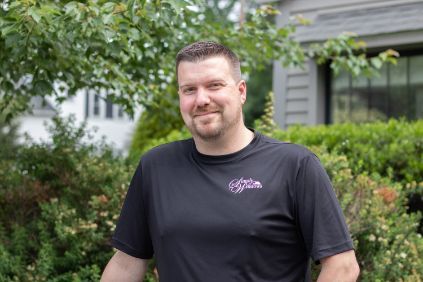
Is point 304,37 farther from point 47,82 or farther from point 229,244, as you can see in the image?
point 229,244

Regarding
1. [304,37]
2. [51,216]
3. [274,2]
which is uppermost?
[274,2]

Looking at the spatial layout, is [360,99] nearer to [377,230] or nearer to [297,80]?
[297,80]

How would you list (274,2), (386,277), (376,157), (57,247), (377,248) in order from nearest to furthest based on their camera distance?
(386,277) → (377,248) → (57,247) → (376,157) → (274,2)

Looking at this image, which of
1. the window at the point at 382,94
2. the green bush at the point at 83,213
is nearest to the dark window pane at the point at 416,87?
the window at the point at 382,94

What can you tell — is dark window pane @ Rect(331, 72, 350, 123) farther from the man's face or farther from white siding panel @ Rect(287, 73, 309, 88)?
the man's face

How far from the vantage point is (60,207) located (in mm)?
4539

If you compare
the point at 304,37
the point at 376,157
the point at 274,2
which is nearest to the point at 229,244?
the point at 376,157

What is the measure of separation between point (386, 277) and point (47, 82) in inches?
93.5

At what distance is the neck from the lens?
244 cm

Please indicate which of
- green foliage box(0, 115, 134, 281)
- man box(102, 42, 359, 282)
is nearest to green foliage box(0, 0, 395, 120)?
green foliage box(0, 115, 134, 281)

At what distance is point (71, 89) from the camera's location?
4949mm

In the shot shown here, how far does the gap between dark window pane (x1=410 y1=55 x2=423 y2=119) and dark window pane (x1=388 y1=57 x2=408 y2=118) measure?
82mm

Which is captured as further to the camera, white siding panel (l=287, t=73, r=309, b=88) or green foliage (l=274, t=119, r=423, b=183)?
white siding panel (l=287, t=73, r=309, b=88)

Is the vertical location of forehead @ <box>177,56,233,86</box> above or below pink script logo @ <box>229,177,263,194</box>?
above
